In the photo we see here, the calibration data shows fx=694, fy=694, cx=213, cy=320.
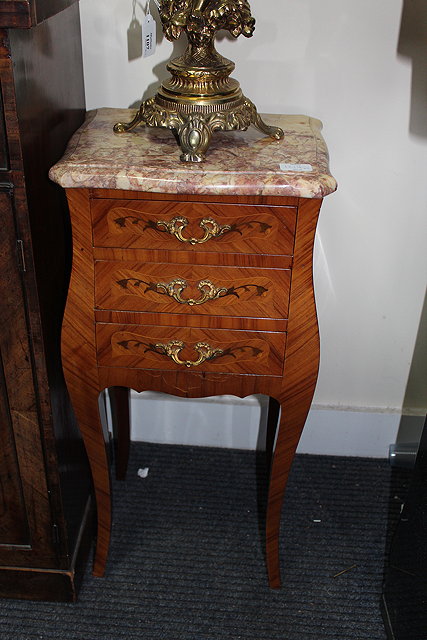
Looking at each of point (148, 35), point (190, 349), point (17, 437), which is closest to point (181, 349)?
point (190, 349)

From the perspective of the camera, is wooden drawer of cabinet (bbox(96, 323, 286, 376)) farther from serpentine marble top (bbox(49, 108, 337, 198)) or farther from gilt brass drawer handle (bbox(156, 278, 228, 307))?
serpentine marble top (bbox(49, 108, 337, 198))

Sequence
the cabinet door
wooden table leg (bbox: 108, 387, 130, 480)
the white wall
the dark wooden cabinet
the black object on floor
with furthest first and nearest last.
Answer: wooden table leg (bbox: 108, 387, 130, 480) → the white wall → the black object on floor → the cabinet door → the dark wooden cabinet

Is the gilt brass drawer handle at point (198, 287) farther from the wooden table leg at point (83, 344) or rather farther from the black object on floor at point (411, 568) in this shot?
the black object on floor at point (411, 568)

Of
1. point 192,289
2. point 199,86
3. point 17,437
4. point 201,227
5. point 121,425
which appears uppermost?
point 199,86

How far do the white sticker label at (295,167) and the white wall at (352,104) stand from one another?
407mm

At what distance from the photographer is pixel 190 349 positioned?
4.16 feet

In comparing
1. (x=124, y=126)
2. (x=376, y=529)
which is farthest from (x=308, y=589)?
(x=124, y=126)

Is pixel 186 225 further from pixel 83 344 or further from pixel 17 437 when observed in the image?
pixel 17 437

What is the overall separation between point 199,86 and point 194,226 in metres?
0.26

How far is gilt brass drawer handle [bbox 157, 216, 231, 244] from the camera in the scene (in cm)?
115

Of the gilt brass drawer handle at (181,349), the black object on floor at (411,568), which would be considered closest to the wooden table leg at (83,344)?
the gilt brass drawer handle at (181,349)

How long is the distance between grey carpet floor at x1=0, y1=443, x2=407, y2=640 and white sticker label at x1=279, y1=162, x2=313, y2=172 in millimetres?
941

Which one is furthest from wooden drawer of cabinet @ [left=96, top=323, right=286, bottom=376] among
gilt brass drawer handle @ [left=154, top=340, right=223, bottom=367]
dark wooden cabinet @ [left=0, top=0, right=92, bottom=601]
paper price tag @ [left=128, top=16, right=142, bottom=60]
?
paper price tag @ [left=128, top=16, right=142, bottom=60]

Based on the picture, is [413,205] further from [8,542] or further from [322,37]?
[8,542]
